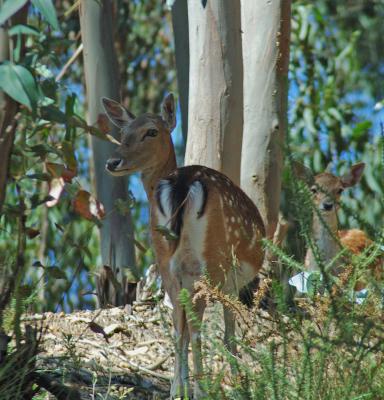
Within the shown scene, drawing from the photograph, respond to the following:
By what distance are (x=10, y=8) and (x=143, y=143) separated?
150 inches

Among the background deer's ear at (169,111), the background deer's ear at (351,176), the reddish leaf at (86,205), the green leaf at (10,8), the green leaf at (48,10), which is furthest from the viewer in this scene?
the background deer's ear at (351,176)

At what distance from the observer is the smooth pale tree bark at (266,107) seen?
730cm

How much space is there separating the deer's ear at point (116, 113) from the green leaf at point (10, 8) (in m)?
4.13

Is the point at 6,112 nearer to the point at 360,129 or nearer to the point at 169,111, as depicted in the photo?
the point at 169,111

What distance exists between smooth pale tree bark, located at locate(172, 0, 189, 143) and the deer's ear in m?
0.67

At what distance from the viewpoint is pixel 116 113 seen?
7.18 metres

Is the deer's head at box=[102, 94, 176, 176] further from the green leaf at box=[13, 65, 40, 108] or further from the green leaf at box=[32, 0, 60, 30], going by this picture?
the green leaf at box=[32, 0, 60, 30]

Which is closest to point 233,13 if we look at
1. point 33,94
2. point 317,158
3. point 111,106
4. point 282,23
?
point 282,23

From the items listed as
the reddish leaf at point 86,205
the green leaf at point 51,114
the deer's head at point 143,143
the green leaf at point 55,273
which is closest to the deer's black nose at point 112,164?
the deer's head at point 143,143

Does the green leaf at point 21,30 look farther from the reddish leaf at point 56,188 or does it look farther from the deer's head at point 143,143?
the deer's head at point 143,143

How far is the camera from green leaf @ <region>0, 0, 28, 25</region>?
9.54 ft

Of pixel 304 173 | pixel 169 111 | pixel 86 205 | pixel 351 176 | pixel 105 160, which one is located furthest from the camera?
pixel 351 176

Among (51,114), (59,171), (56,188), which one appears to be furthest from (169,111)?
(51,114)

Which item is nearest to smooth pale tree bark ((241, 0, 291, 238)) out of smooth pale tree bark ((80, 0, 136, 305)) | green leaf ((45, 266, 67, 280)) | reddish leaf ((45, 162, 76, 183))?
smooth pale tree bark ((80, 0, 136, 305))
